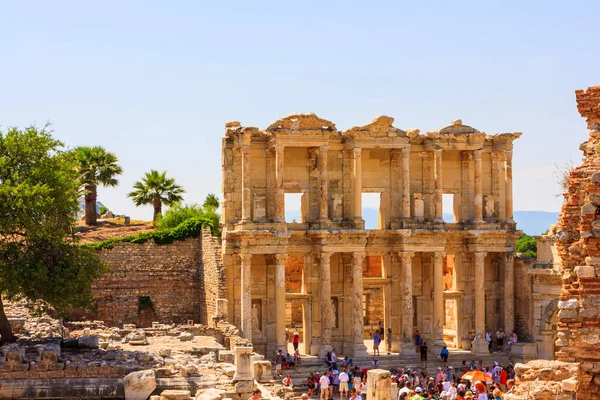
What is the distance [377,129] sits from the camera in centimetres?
3953

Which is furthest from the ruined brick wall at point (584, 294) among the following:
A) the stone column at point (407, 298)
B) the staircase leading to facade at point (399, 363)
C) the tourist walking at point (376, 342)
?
the stone column at point (407, 298)

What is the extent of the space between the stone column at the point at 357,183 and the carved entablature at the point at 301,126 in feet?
4.84

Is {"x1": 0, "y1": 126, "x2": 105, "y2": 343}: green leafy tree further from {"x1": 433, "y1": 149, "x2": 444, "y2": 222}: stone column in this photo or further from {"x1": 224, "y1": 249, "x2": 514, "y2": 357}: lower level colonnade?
{"x1": 433, "y1": 149, "x2": 444, "y2": 222}: stone column

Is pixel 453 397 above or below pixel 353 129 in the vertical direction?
below

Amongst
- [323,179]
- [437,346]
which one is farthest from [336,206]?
[437,346]

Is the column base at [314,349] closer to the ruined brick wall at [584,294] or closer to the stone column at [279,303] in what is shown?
the stone column at [279,303]

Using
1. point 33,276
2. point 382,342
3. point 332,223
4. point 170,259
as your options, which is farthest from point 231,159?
point 33,276

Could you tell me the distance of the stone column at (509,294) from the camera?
135ft

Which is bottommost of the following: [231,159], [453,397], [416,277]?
[453,397]

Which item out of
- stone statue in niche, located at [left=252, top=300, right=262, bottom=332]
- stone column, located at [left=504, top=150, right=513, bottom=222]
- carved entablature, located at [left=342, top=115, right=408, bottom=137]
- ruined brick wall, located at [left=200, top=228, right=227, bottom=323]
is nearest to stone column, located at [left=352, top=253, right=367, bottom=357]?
stone statue in niche, located at [left=252, top=300, right=262, bottom=332]

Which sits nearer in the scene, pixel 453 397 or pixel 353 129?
pixel 453 397

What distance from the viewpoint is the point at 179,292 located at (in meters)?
44.3

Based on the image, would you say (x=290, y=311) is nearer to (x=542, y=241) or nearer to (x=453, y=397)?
(x=542, y=241)

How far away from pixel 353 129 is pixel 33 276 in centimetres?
1706
